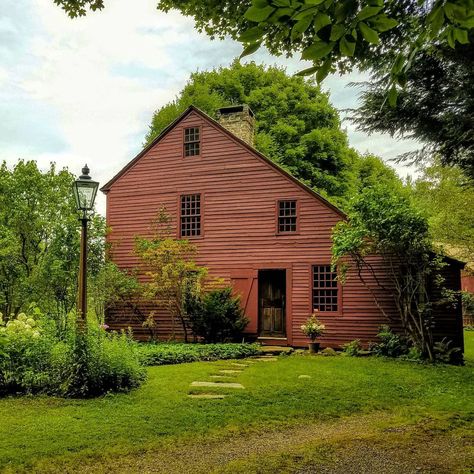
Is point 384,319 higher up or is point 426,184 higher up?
point 426,184

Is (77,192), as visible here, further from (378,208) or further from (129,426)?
(378,208)

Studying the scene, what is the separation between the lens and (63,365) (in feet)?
25.6

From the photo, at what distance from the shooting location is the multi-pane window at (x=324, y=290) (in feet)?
51.2

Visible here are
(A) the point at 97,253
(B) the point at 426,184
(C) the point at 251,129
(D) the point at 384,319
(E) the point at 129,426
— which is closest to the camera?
(E) the point at 129,426

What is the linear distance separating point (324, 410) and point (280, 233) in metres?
9.57

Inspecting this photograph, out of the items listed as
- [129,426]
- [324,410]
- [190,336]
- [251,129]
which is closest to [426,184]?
[251,129]

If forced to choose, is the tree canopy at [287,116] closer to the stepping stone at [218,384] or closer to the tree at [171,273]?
the tree at [171,273]

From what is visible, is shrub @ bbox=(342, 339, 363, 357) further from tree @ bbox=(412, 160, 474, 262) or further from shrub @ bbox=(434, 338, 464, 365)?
tree @ bbox=(412, 160, 474, 262)

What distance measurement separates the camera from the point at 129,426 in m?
5.93

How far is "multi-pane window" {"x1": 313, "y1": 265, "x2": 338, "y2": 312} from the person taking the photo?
1561 cm

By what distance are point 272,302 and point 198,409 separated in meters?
10.5

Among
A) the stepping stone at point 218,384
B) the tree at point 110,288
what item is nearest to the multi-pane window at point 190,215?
the tree at point 110,288

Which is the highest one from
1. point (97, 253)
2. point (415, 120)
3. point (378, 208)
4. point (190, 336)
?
point (415, 120)

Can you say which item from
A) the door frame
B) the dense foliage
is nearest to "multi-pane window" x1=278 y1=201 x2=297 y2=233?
the door frame
